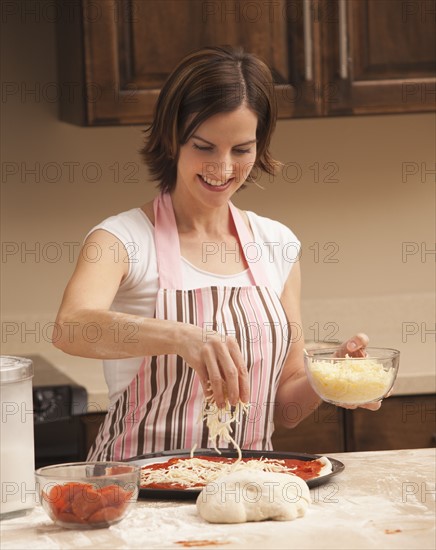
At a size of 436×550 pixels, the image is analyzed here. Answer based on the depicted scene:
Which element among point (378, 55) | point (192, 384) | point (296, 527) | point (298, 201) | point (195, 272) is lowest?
point (296, 527)

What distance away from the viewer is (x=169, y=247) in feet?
6.63

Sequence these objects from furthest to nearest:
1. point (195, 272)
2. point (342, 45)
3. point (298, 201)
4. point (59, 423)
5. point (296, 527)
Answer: point (298, 201) → point (342, 45) → point (59, 423) → point (195, 272) → point (296, 527)

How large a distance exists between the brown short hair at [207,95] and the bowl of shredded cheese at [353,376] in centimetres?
57

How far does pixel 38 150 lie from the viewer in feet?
9.89

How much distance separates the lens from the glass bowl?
134 cm

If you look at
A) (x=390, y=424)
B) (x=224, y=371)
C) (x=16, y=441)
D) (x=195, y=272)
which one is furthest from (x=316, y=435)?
(x=16, y=441)

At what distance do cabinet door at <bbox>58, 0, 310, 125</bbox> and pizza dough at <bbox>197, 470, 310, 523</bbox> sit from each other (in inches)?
58.3

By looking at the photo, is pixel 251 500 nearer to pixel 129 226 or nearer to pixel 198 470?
pixel 198 470

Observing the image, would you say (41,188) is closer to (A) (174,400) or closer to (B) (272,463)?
(A) (174,400)

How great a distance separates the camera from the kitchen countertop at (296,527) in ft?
4.23

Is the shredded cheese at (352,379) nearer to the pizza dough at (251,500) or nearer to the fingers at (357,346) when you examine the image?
the fingers at (357,346)

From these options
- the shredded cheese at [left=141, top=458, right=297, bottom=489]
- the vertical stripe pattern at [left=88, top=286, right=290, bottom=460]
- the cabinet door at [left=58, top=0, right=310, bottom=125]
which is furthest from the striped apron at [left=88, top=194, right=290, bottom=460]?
the cabinet door at [left=58, top=0, right=310, bottom=125]

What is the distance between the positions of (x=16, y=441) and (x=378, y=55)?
1799 mm

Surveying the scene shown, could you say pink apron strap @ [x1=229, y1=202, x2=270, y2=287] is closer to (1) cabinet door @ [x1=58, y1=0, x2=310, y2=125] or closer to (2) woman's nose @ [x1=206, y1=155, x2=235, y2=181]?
(2) woman's nose @ [x1=206, y1=155, x2=235, y2=181]
